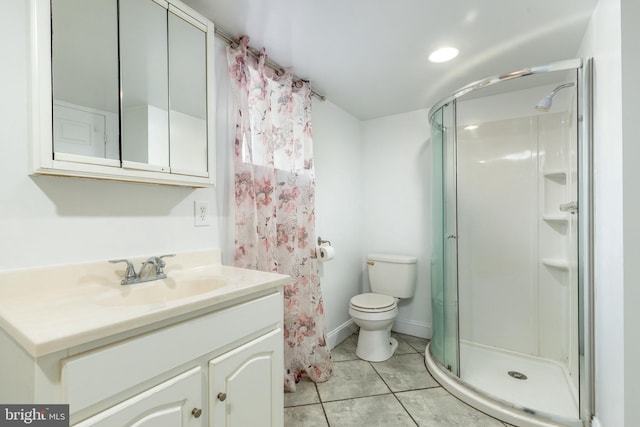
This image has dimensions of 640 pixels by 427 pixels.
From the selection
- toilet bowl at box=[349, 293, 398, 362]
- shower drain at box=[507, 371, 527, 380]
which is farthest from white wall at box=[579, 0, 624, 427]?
toilet bowl at box=[349, 293, 398, 362]

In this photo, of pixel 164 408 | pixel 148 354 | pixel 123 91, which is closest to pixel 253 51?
pixel 123 91

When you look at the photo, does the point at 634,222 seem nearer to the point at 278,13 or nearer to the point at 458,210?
the point at 458,210

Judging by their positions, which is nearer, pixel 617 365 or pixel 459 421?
pixel 617 365

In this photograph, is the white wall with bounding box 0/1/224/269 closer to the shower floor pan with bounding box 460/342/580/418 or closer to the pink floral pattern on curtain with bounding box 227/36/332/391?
the pink floral pattern on curtain with bounding box 227/36/332/391

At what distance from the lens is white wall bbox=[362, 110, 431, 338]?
9.02ft

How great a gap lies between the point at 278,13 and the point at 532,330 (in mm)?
2784

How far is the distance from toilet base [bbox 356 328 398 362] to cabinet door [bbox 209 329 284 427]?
1.25m

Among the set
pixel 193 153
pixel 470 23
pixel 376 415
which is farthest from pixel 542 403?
pixel 193 153

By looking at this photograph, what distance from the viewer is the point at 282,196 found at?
77.2 inches

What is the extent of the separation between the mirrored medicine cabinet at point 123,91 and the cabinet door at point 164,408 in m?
0.77

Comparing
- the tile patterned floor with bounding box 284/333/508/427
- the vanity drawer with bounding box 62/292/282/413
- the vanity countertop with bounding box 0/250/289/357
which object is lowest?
the tile patterned floor with bounding box 284/333/508/427

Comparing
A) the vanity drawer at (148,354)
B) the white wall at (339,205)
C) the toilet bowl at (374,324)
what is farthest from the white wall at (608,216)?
the white wall at (339,205)

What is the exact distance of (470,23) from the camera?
153 centimetres

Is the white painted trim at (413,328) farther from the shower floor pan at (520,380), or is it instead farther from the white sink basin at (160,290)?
the white sink basin at (160,290)
